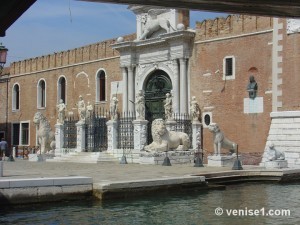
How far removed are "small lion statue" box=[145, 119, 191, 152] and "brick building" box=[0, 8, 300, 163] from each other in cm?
170

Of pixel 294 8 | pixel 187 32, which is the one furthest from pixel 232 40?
pixel 294 8

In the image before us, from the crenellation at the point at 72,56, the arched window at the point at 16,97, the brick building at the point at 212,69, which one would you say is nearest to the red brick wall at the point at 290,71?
the brick building at the point at 212,69

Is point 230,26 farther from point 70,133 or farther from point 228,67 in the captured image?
point 70,133

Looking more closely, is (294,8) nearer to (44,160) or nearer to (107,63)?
(44,160)

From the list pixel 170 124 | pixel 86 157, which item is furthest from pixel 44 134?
pixel 170 124

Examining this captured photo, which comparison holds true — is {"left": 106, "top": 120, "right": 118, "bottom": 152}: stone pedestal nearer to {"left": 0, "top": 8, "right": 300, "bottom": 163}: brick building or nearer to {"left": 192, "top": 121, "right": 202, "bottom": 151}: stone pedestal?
{"left": 0, "top": 8, "right": 300, "bottom": 163}: brick building

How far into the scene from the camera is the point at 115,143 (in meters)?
21.8

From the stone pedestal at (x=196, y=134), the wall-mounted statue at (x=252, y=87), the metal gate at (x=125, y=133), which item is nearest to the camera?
the wall-mounted statue at (x=252, y=87)

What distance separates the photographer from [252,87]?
19391 millimetres

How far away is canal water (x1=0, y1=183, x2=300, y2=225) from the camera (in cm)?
822

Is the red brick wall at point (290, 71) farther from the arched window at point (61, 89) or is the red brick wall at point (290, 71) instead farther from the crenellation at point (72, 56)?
the arched window at point (61, 89)

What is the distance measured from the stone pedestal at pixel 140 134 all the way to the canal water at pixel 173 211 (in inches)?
359

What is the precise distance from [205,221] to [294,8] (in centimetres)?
388

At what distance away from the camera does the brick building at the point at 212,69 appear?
1855 centimetres
